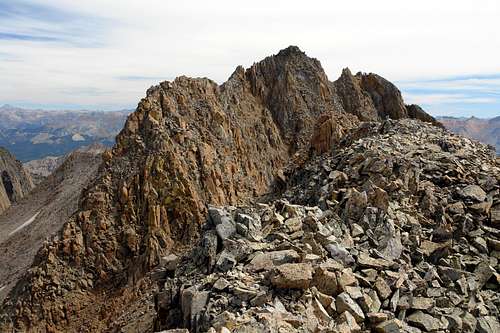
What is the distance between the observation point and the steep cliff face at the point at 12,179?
157500 mm

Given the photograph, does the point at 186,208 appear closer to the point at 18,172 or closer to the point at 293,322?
the point at 293,322

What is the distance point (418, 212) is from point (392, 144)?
8156 millimetres

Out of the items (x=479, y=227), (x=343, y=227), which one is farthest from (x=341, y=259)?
(x=479, y=227)

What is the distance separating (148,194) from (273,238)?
124ft

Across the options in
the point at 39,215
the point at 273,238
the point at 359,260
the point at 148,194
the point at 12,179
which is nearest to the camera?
the point at 359,260

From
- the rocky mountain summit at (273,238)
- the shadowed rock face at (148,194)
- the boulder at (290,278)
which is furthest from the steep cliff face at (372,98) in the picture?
the boulder at (290,278)

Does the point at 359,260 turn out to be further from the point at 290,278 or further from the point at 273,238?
the point at 290,278

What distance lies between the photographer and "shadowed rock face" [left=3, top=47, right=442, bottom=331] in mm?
44938

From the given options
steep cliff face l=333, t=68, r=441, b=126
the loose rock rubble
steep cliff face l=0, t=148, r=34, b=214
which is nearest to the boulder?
the loose rock rubble

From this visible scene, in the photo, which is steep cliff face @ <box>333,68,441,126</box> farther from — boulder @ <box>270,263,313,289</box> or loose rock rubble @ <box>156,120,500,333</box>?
boulder @ <box>270,263,313,289</box>

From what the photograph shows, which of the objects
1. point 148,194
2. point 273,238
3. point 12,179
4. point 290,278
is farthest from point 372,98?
point 12,179

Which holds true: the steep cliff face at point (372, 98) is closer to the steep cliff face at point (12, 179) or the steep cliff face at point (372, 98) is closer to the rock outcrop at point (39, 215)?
the rock outcrop at point (39, 215)

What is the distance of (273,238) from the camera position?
16125 millimetres

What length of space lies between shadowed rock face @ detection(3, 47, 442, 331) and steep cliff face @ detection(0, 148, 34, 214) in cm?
10609
